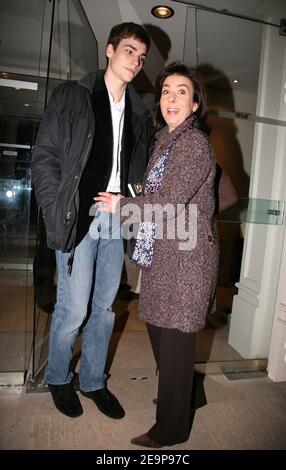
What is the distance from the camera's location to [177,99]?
1209 millimetres

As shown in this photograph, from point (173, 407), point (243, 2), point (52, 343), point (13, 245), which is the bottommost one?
point (173, 407)

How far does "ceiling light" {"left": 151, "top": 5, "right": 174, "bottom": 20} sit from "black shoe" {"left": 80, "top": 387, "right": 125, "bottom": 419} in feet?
8.31

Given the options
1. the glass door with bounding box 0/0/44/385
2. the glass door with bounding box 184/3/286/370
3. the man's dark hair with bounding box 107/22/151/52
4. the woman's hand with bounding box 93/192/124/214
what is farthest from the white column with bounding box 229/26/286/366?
the glass door with bounding box 0/0/44/385

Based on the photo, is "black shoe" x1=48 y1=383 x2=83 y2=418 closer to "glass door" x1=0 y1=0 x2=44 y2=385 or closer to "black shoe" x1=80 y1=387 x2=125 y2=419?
"black shoe" x1=80 y1=387 x2=125 y2=419

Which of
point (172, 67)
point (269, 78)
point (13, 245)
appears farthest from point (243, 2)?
point (13, 245)

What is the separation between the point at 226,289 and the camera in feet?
10.1

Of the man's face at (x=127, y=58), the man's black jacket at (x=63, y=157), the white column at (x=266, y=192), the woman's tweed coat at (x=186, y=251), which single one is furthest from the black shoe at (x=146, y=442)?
the man's face at (x=127, y=58)

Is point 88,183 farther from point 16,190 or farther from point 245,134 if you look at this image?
point 245,134

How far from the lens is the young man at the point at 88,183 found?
1208 mm

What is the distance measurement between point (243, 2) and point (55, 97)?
1.49 meters

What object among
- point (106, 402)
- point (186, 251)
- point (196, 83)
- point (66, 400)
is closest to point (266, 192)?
point (196, 83)

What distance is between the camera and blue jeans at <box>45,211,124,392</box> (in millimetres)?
1305

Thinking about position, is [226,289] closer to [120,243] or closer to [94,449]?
[120,243]

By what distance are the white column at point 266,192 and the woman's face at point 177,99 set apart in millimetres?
887
